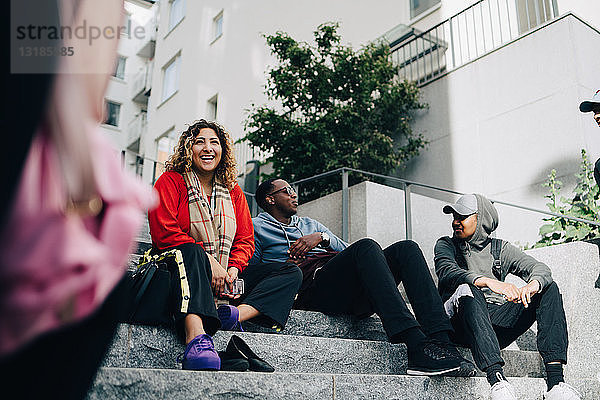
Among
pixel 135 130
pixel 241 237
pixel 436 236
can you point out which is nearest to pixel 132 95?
pixel 135 130

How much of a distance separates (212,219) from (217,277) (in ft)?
1.39

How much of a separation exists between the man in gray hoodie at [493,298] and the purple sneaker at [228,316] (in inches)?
50.7

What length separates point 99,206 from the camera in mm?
606

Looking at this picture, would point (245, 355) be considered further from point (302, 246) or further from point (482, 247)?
point (482, 247)

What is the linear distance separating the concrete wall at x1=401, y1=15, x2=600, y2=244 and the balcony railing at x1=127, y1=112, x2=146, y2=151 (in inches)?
474

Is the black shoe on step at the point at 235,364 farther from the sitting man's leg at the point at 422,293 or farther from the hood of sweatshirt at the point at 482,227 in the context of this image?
the hood of sweatshirt at the point at 482,227

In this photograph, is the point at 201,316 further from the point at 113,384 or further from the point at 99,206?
the point at 99,206

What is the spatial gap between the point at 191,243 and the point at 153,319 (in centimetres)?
42

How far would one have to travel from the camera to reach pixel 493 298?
3.90 m

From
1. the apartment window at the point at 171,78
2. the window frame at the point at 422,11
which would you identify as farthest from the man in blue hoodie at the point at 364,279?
the apartment window at the point at 171,78

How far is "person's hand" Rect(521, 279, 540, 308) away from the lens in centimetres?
354

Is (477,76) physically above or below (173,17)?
below

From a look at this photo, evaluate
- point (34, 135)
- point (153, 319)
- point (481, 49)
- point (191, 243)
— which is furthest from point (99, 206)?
point (481, 49)

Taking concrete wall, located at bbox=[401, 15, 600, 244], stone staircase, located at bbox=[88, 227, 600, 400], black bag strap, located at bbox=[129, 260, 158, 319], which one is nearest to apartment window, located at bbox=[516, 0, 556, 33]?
concrete wall, located at bbox=[401, 15, 600, 244]
